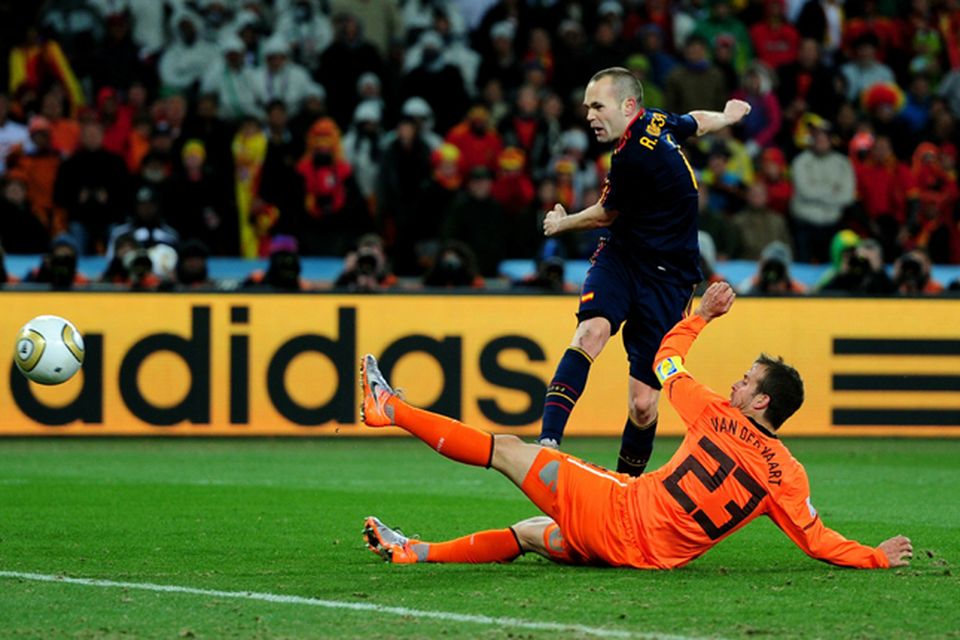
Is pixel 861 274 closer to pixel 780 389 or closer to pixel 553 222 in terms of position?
pixel 553 222

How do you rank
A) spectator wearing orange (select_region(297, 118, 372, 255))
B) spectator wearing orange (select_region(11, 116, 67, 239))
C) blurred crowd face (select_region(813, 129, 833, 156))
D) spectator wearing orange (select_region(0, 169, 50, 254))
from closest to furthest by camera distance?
spectator wearing orange (select_region(0, 169, 50, 254))
spectator wearing orange (select_region(11, 116, 67, 239))
spectator wearing orange (select_region(297, 118, 372, 255))
blurred crowd face (select_region(813, 129, 833, 156))

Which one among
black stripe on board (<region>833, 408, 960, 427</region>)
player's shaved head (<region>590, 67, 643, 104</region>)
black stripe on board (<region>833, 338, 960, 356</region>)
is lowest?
black stripe on board (<region>833, 408, 960, 427</region>)

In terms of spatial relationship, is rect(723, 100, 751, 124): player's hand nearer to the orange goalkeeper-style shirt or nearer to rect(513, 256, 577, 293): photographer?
the orange goalkeeper-style shirt

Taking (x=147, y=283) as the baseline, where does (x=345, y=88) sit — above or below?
above

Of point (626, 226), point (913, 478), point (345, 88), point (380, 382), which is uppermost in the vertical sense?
point (345, 88)

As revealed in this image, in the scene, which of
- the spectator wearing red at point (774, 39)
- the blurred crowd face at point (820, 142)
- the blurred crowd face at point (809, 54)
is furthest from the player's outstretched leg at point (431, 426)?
the spectator wearing red at point (774, 39)

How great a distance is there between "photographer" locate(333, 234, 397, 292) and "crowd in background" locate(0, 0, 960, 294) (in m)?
0.03

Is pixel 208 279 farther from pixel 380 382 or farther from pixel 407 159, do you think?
pixel 380 382

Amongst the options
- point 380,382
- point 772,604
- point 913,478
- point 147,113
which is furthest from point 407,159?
point 772,604

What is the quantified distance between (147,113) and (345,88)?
2.27 meters

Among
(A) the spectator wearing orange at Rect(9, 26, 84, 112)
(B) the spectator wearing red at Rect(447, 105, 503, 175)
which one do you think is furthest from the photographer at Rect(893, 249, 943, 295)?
(A) the spectator wearing orange at Rect(9, 26, 84, 112)

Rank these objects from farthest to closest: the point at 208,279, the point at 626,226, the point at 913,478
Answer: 1. the point at 208,279
2. the point at 913,478
3. the point at 626,226

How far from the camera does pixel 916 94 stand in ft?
71.8

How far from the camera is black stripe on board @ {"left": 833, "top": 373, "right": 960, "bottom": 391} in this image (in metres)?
16.0
